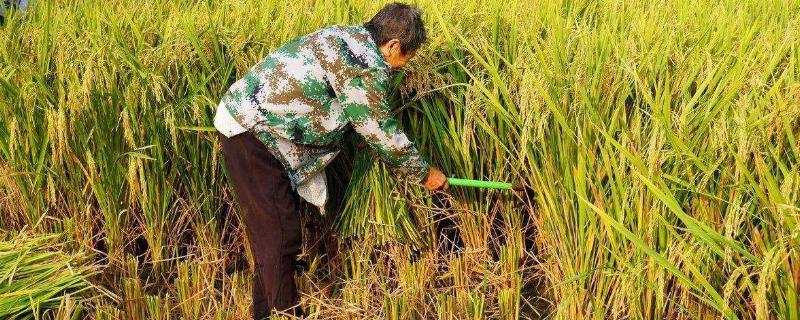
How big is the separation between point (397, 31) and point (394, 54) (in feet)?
0.24

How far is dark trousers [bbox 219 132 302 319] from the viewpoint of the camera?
235 cm

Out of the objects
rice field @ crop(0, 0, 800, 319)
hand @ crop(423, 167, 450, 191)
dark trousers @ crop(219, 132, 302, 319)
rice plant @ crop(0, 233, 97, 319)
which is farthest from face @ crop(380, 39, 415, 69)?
rice plant @ crop(0, 233, 97, 319)

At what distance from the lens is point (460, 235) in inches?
104

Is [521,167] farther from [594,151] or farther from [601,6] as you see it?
[601,6]

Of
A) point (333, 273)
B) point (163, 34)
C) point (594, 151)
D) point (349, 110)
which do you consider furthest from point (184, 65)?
point (594, 151)

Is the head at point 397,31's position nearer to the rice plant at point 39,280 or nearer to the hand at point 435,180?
the hand at point 435,180

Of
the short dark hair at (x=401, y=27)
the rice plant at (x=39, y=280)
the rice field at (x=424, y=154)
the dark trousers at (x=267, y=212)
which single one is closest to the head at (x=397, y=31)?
the short dark hair at (x=401, y=27)

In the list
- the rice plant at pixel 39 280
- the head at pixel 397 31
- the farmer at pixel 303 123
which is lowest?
the rice plant at pixel 39 280

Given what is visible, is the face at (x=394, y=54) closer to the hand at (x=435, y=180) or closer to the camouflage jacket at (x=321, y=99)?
the camouflage jacket at (x=321, y=99)

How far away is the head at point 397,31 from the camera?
2.23 meters

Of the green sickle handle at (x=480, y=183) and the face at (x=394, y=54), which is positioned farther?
the green sickle handle at (x=480, y=183)

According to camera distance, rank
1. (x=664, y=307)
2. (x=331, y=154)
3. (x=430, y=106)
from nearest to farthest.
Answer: (x=664, y=307) < (x=331, y=154) < (x=430, y=106)

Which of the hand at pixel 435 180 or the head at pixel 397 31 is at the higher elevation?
the head at pixel 397 31

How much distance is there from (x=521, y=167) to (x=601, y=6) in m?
1.11
